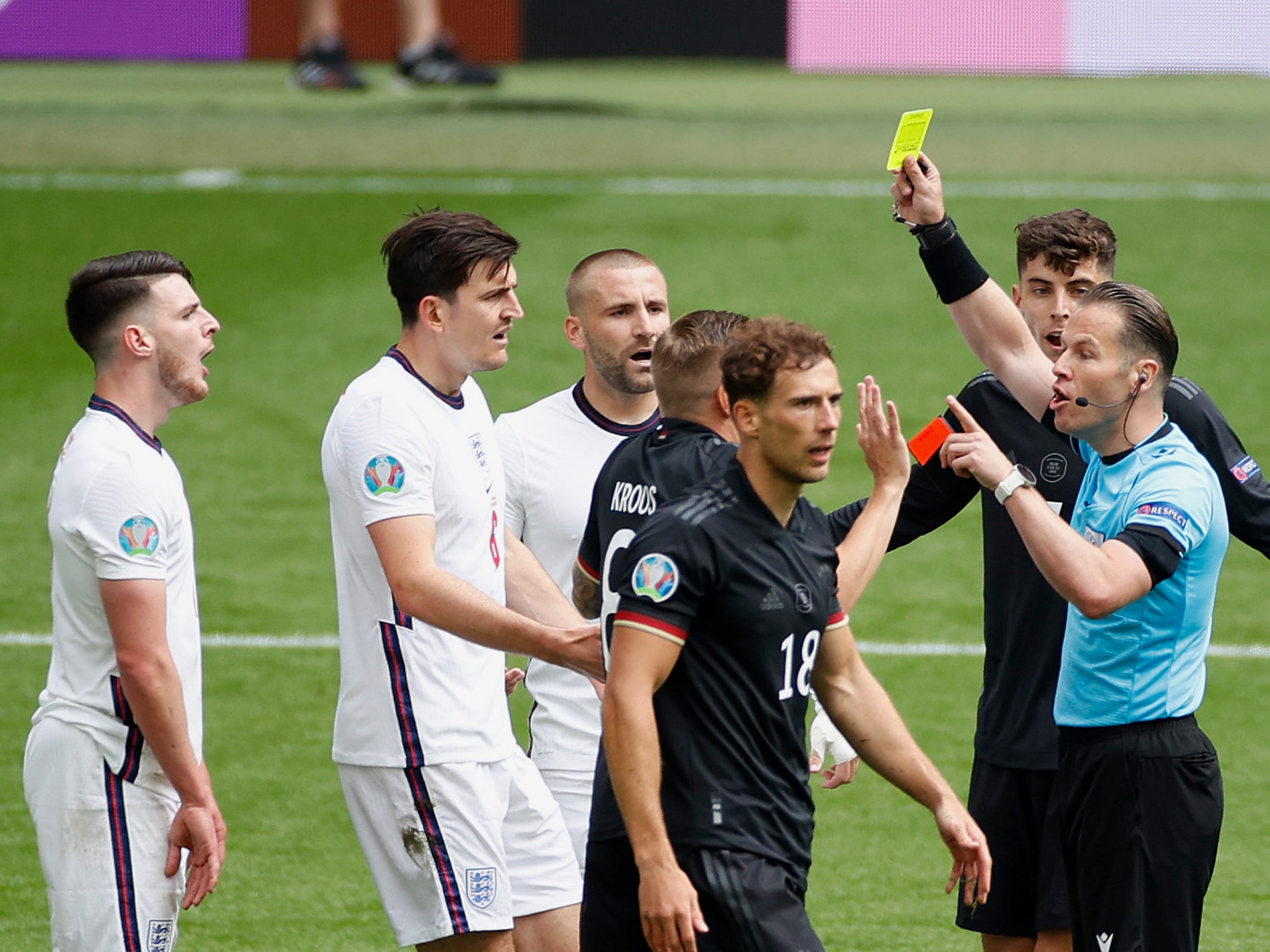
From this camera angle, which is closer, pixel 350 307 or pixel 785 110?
pixel 350 307

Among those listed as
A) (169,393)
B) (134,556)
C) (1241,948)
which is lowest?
(1241,948)

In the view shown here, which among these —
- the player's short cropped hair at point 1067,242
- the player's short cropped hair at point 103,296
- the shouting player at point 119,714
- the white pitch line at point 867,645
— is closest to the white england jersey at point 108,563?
the shouting player at point 119,714

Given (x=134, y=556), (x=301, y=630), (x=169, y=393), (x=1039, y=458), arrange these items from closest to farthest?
(x=134, y=556)
(x=169, y=393)
(x=1039, y=458)
(x=301, y=630)

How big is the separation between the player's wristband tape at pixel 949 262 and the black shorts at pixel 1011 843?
1.27 metres

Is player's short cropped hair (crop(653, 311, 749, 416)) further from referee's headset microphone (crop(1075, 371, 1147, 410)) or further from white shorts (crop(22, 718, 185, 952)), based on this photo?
white shorts (crop(22, 718, 185, 952))

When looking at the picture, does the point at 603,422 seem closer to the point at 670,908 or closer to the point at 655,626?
the point at 655,626

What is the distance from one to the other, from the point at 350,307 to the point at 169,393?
10.7 metres

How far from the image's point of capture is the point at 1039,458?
4.93m

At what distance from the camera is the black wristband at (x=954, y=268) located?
4809 millimetres

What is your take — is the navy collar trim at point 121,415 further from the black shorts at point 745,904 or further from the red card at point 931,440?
the red card at point 931,440

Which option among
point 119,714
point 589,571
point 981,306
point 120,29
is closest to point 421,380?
point 589,571

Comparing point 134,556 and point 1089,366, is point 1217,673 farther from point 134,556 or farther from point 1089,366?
point 134,556

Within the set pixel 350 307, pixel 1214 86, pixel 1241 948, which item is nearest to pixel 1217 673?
pixel 1241 948

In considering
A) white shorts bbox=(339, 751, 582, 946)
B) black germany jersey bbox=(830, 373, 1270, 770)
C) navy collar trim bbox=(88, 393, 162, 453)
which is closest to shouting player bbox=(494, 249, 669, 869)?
white shorts bbox=(339, 751, 582, 946)
